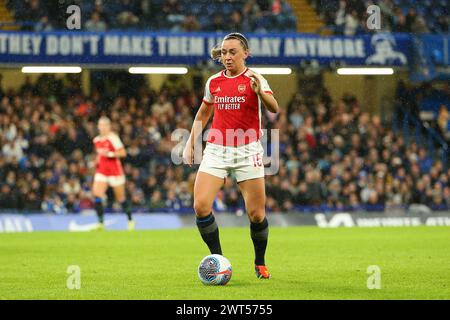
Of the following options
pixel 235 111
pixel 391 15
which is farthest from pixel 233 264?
pixel 391 15

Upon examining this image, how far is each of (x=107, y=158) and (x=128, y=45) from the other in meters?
4.35

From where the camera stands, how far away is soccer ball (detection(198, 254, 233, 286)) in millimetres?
8539

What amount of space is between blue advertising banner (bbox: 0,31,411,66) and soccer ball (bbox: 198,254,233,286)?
47.9 ft

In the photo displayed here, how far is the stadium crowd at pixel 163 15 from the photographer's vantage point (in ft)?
75.3

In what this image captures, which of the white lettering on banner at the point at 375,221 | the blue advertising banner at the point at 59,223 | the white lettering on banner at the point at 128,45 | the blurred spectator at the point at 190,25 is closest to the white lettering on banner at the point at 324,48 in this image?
the blurred spectator at the point at 190,25

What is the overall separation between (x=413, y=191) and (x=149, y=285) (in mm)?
15578

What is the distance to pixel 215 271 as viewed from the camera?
28.0ft

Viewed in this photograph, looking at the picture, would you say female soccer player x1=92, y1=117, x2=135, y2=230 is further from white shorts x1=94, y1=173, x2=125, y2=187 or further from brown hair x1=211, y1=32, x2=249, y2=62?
brown hair x1=211, y1=32, x2=249, y2=62

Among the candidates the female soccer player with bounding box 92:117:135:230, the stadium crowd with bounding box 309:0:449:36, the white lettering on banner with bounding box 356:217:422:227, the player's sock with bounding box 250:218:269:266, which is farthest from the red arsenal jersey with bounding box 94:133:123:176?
the player's sock with bounding box 250:218:269:266

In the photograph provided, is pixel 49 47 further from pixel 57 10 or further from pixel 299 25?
pixel 299 25

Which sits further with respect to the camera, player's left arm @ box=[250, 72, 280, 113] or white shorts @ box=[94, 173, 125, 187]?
white shorts @ box=[94, 173, 125, 187]

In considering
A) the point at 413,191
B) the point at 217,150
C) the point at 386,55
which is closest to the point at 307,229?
the point at 413,191

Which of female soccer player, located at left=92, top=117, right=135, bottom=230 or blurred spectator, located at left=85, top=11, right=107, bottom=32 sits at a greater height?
blurred spectator, located at left=85, top=11, right=107, bottom=32

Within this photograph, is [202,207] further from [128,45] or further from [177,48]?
[177,48]
